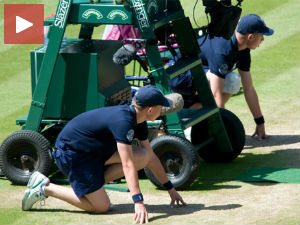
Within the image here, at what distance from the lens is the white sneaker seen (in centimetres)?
647

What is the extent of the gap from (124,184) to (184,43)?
1570mm

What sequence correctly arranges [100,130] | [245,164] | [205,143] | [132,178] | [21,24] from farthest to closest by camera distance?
[21,24] → [245,164] → [205,143] → [100,130] → [132,178]

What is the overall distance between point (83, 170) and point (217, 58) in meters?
2.41

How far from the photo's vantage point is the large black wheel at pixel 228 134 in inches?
313

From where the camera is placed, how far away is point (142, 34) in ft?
23.1

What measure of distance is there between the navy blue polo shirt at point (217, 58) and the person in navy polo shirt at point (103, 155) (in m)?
1.72

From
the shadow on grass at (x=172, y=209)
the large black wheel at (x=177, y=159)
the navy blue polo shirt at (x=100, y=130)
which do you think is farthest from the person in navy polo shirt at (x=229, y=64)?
the shadow on grass at (x=172, y=209)

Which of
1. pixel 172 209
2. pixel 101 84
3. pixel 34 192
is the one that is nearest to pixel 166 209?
pixel 172 209

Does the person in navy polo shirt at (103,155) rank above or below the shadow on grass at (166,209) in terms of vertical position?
above

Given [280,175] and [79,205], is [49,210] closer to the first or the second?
[79,205]

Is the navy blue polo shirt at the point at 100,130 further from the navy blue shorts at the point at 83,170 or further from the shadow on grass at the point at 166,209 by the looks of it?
the shadow on grass at the point at 166,209

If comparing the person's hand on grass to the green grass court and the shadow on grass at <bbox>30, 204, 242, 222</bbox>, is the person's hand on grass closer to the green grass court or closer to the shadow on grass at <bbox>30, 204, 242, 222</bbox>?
the green grass court

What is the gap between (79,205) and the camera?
6367 millimetres

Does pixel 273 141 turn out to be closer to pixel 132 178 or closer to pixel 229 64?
pixel 229 64
